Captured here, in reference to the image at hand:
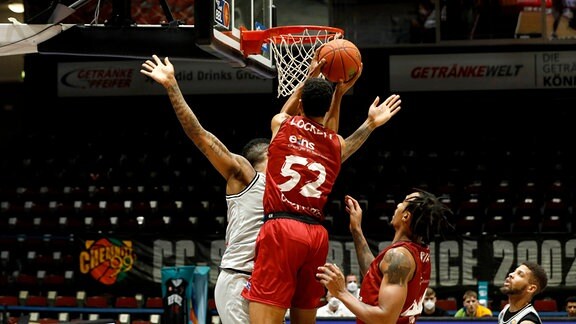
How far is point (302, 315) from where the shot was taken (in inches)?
195

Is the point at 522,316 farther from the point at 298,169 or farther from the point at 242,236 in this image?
the point at 298,169

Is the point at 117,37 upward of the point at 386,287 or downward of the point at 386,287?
upward

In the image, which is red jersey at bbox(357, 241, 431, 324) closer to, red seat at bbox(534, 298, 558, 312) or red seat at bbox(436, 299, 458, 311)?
red seat at bbox(436, 299, 458, 311)

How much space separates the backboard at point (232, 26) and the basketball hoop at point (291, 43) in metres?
0.11

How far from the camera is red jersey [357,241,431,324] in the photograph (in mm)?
5000

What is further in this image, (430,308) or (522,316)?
(430,308)

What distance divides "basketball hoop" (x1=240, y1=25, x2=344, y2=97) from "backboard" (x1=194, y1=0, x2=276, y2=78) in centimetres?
11

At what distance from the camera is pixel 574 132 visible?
19.5 meters

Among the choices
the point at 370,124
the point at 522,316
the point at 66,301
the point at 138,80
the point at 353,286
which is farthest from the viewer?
the point at 138,80

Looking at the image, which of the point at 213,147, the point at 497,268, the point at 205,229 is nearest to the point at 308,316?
the point at 213,147

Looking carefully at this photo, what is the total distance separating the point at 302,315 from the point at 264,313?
12.6 inches

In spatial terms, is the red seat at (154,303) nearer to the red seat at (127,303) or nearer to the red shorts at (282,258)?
the red seat at (127,303)

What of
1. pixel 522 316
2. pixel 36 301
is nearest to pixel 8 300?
pixel 36 301

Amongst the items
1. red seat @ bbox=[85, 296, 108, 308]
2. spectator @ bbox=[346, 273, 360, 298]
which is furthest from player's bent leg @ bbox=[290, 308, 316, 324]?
red seat @ bbox=[85, 296, 108, 308]
